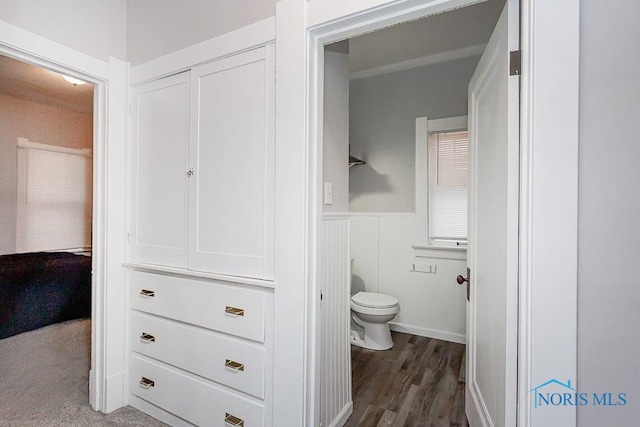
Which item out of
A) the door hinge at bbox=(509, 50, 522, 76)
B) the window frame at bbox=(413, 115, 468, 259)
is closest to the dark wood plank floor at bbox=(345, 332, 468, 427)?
the window frame at bbox=(413, 115, 468, 259)

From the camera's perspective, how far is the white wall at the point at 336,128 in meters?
1.78

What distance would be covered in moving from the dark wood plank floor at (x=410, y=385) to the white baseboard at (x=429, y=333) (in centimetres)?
6

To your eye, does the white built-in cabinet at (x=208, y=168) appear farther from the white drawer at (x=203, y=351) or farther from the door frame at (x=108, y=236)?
the white drawer at (x=203, y=351)

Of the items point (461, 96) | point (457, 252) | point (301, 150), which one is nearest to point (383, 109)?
point (461, 96)

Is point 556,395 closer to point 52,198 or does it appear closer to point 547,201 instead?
point 547,201

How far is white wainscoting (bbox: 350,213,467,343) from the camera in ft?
9.95

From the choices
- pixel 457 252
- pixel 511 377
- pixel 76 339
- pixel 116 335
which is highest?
pixel 457 252

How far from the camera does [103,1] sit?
6.35ft

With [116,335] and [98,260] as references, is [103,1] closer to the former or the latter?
[98,260]

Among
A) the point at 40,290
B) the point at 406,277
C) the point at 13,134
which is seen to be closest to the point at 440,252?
the point at 406,277

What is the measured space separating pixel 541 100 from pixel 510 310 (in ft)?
2.29

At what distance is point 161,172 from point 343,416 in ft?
5.94

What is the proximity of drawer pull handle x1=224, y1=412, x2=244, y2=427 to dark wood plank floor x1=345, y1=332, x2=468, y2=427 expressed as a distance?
680 mm

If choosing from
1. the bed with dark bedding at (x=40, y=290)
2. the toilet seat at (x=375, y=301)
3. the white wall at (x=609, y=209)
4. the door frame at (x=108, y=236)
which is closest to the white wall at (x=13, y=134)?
the bed with dark bedding at (x=40, y=290)
